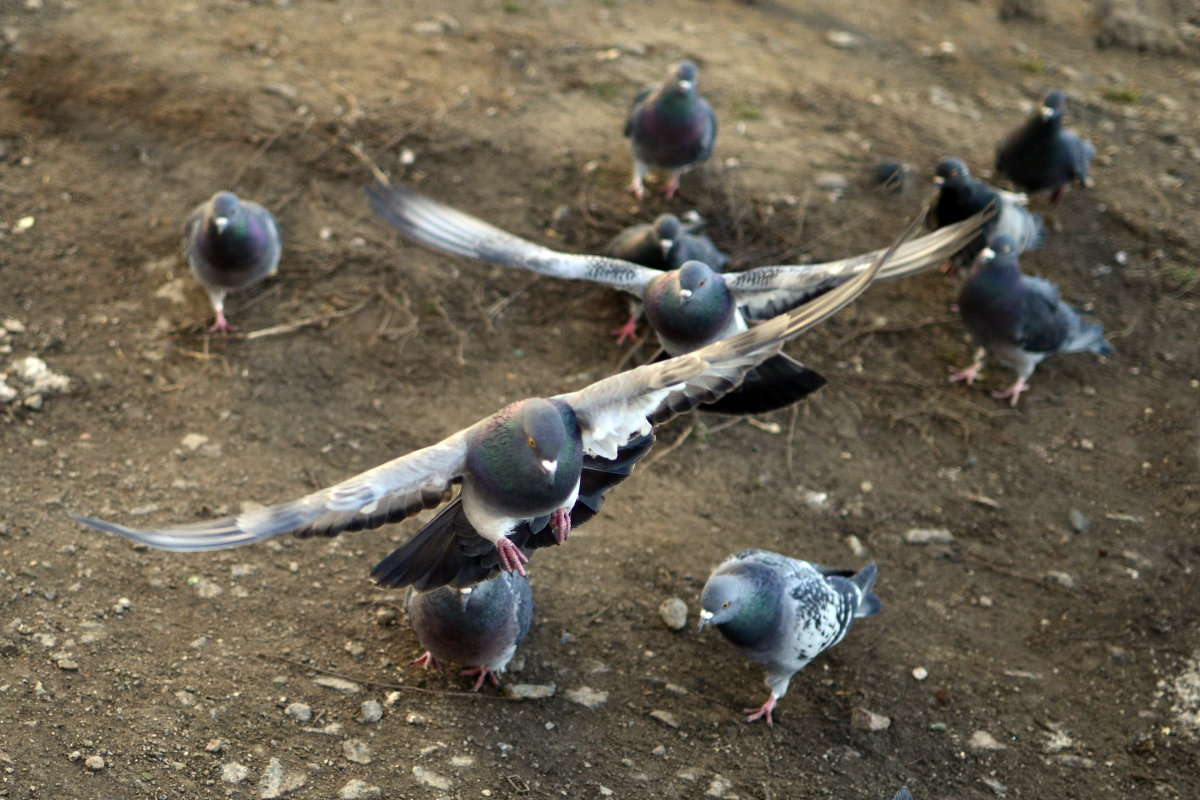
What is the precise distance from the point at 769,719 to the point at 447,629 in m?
1.49

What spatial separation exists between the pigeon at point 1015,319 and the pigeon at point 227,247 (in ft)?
14.2

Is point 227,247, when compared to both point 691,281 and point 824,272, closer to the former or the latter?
→ point 691,281

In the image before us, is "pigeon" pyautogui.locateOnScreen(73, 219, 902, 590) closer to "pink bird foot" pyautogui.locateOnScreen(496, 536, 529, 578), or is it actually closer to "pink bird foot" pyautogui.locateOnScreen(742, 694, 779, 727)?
"pink bird foot" pyautogui.locateOnScreen(496, 536, 529, 578)

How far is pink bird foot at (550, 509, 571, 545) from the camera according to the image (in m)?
3.86

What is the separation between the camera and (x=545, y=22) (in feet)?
28.1

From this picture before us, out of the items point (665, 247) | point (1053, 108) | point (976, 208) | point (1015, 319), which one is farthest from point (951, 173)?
point (665, 247)

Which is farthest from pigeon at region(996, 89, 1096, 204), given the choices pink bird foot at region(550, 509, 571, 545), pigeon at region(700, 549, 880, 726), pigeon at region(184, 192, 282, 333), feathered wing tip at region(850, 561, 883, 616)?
pigeon at region(184, 192, 282, 333)

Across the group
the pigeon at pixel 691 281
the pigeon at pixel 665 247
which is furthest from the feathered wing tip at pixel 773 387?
the pigeon at pixel 665 247

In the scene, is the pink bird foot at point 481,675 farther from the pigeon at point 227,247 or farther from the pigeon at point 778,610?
the pigeon at point 227,247

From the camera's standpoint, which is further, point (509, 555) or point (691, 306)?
point (691, 306)

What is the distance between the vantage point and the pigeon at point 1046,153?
7109 mm

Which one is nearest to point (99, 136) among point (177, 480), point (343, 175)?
point (343, 175)

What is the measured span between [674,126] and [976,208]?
7.00 ft

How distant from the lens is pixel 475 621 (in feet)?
13.2
